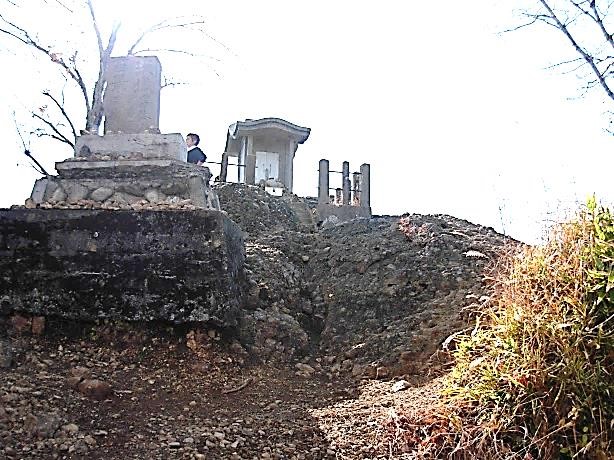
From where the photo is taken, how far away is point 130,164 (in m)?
5.45

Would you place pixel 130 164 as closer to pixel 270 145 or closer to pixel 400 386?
pixel 400 386

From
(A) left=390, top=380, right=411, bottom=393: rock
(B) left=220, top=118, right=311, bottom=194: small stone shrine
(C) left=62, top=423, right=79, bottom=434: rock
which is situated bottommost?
(C) left=62, top=423, right=79, bottom=434: rock

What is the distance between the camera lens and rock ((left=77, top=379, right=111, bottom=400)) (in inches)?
144

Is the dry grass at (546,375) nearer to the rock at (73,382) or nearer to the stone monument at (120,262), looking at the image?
the stone monument at (120,262)

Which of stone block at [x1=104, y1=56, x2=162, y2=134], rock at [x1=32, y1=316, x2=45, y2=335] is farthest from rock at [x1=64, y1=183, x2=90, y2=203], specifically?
rock at [x1=32, y1=316, x2=45, y2=335]

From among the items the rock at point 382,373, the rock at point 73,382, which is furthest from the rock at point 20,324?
the rock at point 382,373

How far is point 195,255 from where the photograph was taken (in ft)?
14.9

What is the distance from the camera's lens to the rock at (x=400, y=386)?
4086mm

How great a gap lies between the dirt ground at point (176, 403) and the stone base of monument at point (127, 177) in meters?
1.23

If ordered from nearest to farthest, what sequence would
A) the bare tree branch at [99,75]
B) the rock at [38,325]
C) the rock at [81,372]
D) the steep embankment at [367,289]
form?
the rock at [81,372], the rock at [38,325], the steep embankment at [367,289], the bare tree branch at [99,75]

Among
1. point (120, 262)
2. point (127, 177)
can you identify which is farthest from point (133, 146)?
point (120, 262)

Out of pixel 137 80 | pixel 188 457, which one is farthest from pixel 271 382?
pixel 137 80

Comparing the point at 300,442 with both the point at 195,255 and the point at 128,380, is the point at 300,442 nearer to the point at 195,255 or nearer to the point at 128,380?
the point at 128,380

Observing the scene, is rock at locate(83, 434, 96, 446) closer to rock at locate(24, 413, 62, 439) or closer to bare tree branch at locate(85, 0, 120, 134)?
rock at locate(24, 413, 62, 439)
